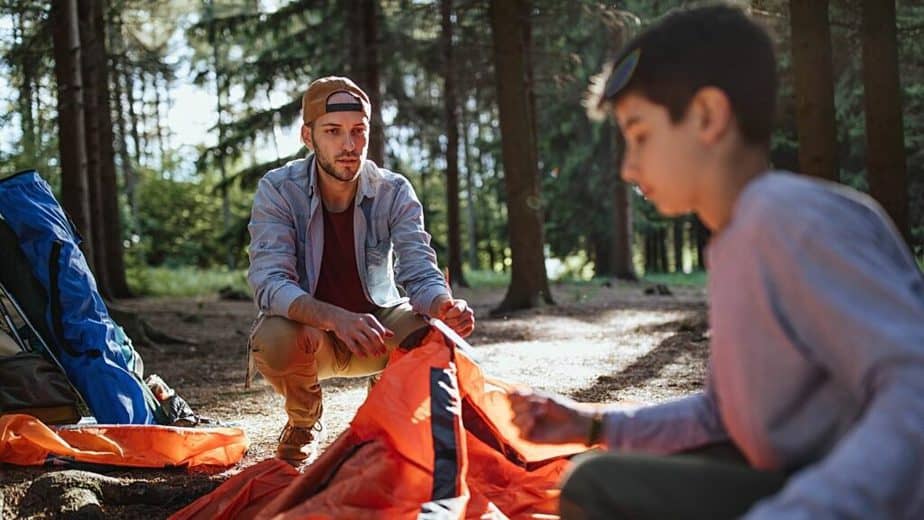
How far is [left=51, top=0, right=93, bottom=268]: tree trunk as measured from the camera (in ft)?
29.6

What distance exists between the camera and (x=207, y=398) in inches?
230

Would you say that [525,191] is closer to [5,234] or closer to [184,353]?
[184,353]

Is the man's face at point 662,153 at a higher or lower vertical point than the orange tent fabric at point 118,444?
higher

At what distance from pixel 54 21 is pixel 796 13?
721 centimetres

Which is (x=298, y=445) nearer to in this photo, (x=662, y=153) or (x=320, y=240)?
(x=320, y=240)

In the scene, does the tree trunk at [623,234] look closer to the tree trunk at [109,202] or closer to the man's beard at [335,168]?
the tree trunk at [109,202]

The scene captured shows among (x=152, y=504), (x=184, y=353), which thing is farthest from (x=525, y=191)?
(x=152, y=504)

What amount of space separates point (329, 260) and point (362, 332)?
0.79 m

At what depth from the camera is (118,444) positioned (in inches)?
150

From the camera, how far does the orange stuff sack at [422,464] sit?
8.93 feet

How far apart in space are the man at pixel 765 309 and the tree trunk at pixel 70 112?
330 inches

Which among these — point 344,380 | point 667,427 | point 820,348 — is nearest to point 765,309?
point 820,348

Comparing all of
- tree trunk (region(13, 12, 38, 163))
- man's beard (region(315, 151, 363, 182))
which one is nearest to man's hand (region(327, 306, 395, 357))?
man's beard (region(315, 151, 363, 182))

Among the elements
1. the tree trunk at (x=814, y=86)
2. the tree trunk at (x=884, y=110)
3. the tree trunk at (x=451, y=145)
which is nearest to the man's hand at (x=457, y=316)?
the tree trunk at (x=814, y=86)
